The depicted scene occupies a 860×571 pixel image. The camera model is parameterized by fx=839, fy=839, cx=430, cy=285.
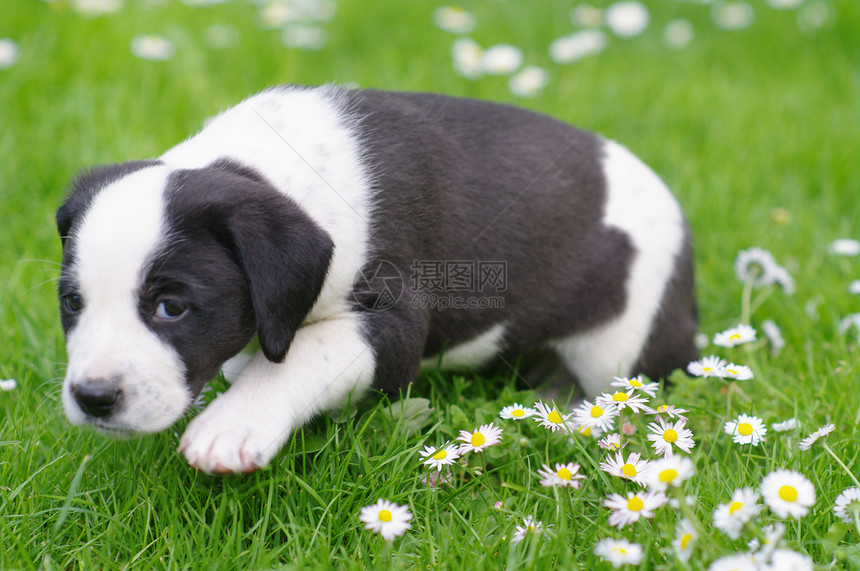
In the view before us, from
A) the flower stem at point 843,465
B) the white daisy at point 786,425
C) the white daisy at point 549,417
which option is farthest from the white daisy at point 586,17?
the flower stem at point 843,465

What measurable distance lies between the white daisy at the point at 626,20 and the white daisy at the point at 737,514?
5.27 metres

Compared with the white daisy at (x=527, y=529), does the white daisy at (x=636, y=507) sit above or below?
above

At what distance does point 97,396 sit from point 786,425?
223 centimetres

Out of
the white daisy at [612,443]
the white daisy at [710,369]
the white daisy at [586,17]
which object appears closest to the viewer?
the white daisy at [612,443]


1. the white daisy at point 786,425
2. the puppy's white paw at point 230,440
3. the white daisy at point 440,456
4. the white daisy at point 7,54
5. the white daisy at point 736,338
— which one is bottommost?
the white daisy at point 7,54

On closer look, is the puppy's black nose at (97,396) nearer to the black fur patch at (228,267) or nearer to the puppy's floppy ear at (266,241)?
the black fur patch at (228,267)

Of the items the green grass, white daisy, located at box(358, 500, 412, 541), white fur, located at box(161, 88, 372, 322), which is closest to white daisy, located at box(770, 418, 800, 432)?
the green grass

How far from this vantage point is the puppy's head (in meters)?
2.31

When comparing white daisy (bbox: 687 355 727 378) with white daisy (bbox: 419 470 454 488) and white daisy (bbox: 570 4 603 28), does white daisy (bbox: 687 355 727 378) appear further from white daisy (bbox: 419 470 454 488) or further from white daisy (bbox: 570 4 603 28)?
white daisy (bbox: 570 4 603 28)

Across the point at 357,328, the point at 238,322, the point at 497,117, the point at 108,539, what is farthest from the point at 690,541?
the point at 497,117

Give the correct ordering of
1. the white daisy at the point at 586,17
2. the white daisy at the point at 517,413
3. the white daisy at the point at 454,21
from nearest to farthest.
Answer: the white daisy at the point at 517,413 < the white daisy at the point at 454,21 < the white daisy at the point at 586,17

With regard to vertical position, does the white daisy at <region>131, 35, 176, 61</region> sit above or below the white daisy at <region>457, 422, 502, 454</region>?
below

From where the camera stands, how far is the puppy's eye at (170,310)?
236cm

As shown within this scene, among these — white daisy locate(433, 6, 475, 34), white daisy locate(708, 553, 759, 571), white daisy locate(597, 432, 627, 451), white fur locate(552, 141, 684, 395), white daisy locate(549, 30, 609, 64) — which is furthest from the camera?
white daisy locate(433, 6, 475, 34)
